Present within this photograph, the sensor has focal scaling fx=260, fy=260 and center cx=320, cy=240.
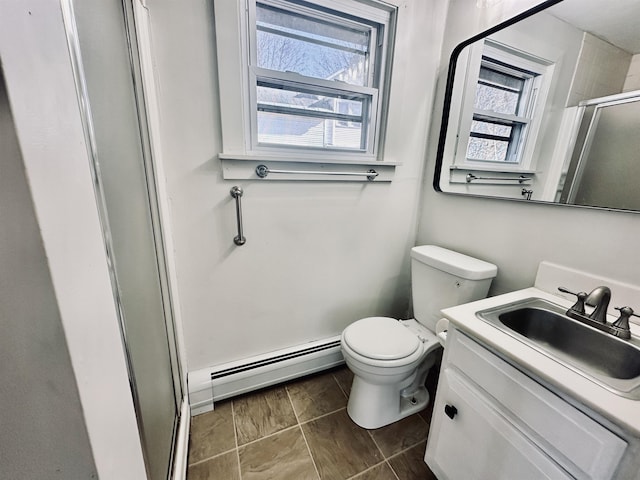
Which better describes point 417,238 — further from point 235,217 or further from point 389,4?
point 389,4

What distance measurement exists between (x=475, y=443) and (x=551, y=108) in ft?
4.15

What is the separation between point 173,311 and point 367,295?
3.53 ft

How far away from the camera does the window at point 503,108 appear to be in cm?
111

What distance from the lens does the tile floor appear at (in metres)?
1.09

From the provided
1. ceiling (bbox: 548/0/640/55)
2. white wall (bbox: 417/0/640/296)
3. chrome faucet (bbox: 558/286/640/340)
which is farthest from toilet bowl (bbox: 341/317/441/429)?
ceiling (bbox: 548/0/640/55)

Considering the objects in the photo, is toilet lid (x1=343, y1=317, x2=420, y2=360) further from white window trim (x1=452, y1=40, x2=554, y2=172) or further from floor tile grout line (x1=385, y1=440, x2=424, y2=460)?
white window trim (x1=452, y1=40, x2=554, y2=172)

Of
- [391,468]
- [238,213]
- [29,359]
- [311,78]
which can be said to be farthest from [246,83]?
[391,468]

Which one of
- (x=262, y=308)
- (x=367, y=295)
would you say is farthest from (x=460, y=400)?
(x=262, y=308)

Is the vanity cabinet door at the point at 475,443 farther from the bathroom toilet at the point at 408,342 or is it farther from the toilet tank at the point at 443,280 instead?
the toilet tank at the point at 443,280

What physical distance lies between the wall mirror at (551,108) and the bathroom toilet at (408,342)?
1.30ft

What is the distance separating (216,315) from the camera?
4.31 feet

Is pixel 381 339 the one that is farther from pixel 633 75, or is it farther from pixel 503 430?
pixel 633 75

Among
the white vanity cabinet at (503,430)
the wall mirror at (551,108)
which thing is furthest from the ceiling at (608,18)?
the white vanity cabinet at (503,430)

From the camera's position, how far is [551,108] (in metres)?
1.03
